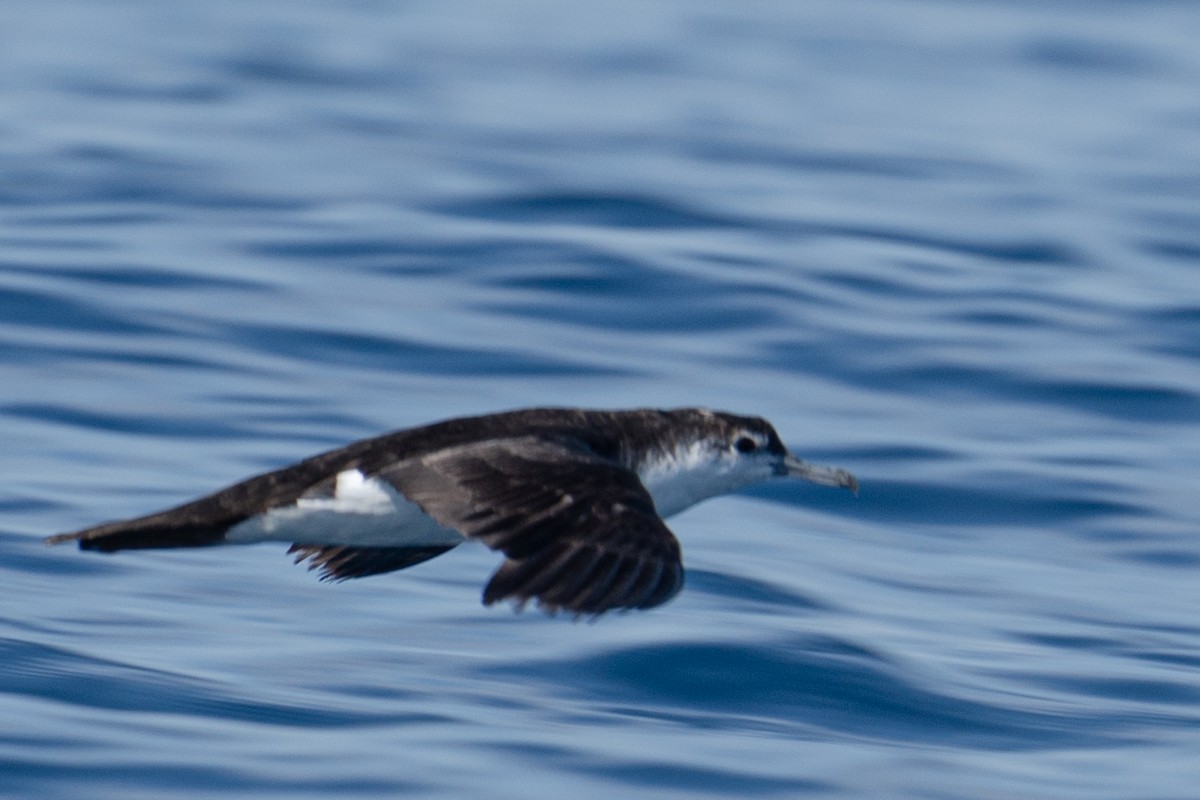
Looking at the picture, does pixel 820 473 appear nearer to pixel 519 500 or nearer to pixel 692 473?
pixel 692 473

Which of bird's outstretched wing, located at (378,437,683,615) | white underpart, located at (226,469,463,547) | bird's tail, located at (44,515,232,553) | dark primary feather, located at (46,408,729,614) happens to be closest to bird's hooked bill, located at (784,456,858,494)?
dark primary feather, located at (46,408,729,614)

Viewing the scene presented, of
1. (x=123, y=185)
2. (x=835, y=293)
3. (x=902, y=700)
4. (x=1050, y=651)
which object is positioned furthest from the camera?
(x=123, y=185)

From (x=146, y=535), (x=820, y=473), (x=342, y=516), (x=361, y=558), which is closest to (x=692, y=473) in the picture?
(x=820, y=473)

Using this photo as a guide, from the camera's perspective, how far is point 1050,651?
9758 millimetres

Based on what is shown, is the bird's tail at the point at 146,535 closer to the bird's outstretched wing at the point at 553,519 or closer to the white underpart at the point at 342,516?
the white underpart at the point at 342,516

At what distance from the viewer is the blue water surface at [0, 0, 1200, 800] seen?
8133 mm

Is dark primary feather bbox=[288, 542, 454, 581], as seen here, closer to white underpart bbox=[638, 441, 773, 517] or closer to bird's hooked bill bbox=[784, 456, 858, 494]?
white underpart bbox=[638, 441, 773, 517]

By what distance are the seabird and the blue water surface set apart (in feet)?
2.61

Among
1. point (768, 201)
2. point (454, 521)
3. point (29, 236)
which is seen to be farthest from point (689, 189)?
point (454, 521)

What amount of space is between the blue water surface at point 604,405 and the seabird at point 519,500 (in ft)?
2.61

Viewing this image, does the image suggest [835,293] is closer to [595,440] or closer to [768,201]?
[768,201]

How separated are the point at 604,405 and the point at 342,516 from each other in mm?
5759

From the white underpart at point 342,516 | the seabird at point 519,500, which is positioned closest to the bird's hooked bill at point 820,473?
the seabird at point 519,500

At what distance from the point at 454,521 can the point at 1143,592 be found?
4971mm
